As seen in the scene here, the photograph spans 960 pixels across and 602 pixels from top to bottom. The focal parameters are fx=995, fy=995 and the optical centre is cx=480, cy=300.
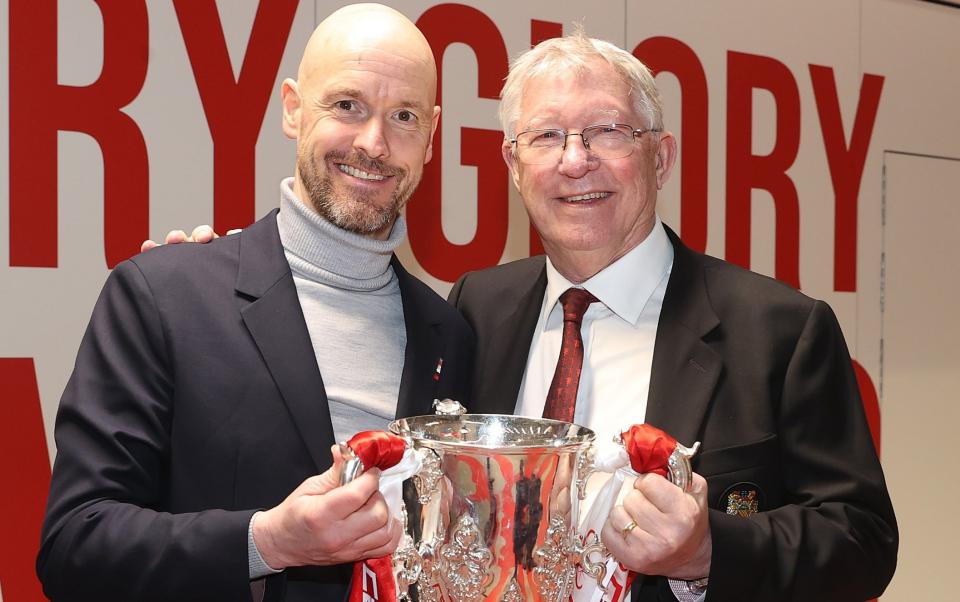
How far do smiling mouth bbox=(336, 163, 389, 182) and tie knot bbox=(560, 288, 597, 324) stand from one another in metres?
0.45

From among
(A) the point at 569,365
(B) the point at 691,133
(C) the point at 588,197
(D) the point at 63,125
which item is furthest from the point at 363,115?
(B) the point at 691,133

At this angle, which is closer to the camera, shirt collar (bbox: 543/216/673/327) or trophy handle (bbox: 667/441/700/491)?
trophy handle (bbox: 667/441/700/491)

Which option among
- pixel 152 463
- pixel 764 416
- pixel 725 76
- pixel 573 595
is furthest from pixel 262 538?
pixel 725 76

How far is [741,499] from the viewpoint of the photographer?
1.74 meters

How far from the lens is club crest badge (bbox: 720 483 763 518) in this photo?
1728 millimetres

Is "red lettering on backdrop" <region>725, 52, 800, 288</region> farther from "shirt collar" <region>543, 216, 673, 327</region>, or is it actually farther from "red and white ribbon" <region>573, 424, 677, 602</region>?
"red and white ribbon" <region>573, 424, 677, 602</region>

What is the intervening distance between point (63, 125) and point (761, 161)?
2850 millimetres

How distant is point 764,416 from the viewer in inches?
69.8

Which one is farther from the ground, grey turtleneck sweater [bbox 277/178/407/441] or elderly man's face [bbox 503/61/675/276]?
elderly man's face [bbox 503/61/675/276]

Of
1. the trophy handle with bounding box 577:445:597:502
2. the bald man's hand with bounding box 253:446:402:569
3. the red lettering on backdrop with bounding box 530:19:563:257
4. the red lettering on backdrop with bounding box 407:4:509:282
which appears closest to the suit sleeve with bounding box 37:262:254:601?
the bald man's hand with bounding box 253:446:402:569

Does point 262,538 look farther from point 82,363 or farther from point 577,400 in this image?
point 577,400

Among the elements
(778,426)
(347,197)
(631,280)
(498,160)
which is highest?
(498,160)

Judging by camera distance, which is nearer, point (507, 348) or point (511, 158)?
point (507, 348)

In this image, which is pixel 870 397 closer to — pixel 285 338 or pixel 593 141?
pixel 593 141
